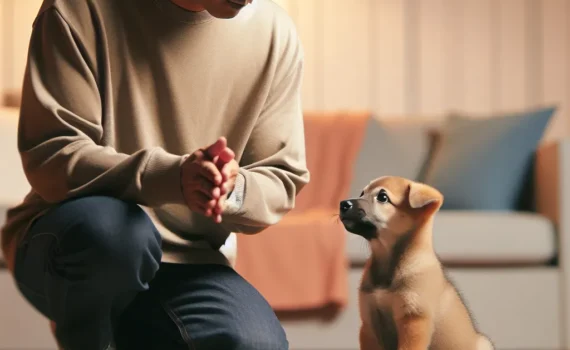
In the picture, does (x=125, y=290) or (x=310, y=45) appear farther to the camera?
(x=310, y=45)

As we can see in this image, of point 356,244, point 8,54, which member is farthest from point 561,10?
point 8,54

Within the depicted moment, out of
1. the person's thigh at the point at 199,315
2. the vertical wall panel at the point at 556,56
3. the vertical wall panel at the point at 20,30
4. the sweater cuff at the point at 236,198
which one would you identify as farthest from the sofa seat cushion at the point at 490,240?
the vertical wall panel at the point at 20,30

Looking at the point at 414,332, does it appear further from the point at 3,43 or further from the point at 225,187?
the point at 3,43

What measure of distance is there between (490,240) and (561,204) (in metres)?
0.24

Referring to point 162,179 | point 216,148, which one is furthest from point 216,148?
point 162,179

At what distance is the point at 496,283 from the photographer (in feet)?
6.94

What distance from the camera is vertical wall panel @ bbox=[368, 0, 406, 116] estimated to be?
10.8 feet

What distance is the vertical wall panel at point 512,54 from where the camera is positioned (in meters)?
3.31

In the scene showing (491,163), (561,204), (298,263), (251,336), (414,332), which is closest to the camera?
(414,332)

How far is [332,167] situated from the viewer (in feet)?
8.59

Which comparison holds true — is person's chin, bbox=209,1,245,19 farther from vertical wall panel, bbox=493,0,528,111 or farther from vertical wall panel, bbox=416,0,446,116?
vertical wall panel, bbox=493,0,528,111

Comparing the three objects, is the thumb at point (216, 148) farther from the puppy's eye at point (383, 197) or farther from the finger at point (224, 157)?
the puppy's eye at point (383, 197)

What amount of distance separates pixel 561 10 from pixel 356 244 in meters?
1.85

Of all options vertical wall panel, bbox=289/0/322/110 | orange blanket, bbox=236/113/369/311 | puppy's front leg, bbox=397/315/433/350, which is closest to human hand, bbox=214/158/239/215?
puppy's front leg, bbox=397/315/433/350
